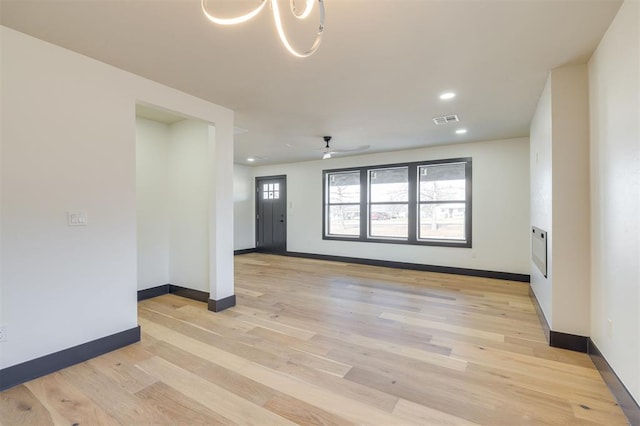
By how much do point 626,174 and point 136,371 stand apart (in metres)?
3.67

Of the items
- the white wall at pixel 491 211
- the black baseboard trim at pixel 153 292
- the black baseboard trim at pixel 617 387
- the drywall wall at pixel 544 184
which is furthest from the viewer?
the white wall at pixel 491 211

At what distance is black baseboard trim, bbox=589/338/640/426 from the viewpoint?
168 centimetres

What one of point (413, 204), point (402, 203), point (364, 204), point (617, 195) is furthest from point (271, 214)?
point (617, 195)

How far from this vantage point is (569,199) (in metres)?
2.57

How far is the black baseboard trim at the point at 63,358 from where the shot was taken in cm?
208

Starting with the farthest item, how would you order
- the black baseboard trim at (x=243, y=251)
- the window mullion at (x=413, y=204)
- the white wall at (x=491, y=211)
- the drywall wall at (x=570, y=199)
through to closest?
the black baseboard trim at (x=243, y=251)
the window mullion at (x=413, y=204)
the white wall at (x=491, y=211)
the drywall wall at (x=570, y=199)

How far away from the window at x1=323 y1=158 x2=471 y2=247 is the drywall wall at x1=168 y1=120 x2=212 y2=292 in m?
3.69

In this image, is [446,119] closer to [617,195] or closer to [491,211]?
[491,211]

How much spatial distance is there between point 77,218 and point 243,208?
584 centimetres

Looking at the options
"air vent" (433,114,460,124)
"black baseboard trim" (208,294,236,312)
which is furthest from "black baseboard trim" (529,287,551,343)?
"black baseboard trim" (208,294,236,312)

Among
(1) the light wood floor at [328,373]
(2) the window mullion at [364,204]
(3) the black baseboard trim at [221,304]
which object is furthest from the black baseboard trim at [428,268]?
(3) the black baseboard trim at [221,304]

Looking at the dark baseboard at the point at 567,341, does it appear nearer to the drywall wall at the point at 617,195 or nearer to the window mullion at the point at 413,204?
the drywall wall at the point at 617,195

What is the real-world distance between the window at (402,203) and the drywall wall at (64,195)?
469 cm

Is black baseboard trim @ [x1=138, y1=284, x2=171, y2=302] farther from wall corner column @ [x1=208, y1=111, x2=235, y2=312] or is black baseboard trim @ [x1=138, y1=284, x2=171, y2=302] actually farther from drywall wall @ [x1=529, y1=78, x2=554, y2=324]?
drywall wall @ [x1=529, y1=78, x2=554, y2=324]
